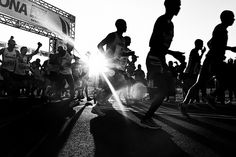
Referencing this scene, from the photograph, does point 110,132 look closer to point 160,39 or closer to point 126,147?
point 126,147

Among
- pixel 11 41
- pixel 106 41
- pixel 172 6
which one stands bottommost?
pixel 106 41

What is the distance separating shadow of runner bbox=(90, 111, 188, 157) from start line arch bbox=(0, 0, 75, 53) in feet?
55.4

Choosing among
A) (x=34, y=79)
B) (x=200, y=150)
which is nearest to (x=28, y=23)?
(x=34, y=79)

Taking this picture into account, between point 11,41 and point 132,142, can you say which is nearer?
point 132,142

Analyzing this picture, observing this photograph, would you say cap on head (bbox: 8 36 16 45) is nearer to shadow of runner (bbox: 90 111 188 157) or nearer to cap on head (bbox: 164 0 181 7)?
shadow of runner (bbox: 90 111 188 157)

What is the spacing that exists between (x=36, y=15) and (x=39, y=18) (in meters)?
0.53

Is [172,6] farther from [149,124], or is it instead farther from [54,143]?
[54,143]

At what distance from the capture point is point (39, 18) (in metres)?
21.0

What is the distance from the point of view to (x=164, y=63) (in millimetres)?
4129

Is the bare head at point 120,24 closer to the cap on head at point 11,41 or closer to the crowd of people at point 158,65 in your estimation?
the crowd of people at point 158,65

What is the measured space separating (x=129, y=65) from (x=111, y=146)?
8.38m

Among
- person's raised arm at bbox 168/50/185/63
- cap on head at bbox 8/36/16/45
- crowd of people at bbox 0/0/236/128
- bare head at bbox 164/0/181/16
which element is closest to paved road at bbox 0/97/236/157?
crowd of people at bbox 0/0/236/128

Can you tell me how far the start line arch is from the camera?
1866 centimetres

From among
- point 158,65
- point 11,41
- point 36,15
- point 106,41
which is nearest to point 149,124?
point 158,65
